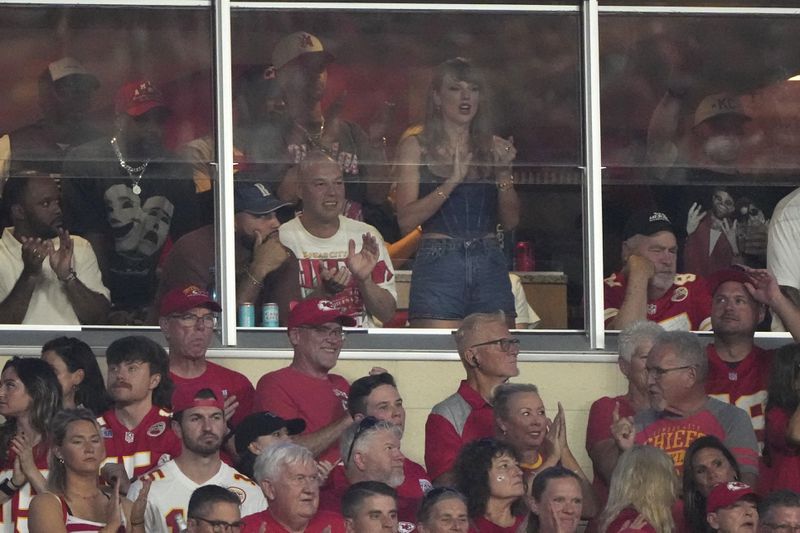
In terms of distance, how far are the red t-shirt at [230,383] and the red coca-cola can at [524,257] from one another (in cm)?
189

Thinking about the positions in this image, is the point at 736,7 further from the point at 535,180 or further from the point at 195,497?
the point at 195,497

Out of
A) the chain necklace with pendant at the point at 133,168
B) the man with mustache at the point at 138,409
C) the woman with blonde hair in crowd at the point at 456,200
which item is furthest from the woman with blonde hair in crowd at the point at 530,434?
the chain necklace with pendant at the point at 133,168

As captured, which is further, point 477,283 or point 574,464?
point 477,283

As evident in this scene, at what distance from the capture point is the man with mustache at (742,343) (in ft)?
34.2

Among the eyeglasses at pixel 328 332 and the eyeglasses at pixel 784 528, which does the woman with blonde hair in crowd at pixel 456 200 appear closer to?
the eyeglasses at pixel 328 332

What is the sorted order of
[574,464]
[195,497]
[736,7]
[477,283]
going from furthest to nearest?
[736,7]
[477,283]
[574,464]
[195,497]

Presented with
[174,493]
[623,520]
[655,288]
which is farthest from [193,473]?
[655,288]

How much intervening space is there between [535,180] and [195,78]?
2002mm

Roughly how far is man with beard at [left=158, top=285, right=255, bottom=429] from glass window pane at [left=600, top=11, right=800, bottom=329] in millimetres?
2440

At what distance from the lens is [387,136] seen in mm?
11539

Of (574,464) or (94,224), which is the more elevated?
(94,224)

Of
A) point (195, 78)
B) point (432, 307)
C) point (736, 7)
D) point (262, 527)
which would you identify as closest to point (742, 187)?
point (736, 7)

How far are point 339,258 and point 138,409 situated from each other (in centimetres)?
181

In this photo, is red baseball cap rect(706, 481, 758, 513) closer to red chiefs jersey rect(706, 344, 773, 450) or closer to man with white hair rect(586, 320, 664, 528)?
man with white hair rect(586, 320, 664, 528)
